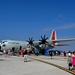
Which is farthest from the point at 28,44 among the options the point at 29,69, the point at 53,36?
the point at 29,69

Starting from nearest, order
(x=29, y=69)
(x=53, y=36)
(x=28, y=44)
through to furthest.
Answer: (x=29, y=69) < (x=28, y=44) < (x=53, y=36)

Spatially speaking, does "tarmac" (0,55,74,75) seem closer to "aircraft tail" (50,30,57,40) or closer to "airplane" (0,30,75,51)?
"airplane" (0,30,75,51)

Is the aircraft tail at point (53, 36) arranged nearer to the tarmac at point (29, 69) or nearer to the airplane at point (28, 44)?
the airplane at point (28, 44)

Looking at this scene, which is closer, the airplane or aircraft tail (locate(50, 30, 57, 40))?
the airplane

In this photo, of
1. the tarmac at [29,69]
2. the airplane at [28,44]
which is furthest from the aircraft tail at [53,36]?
the tarmac at [29,69]

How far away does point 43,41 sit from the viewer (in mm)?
50875

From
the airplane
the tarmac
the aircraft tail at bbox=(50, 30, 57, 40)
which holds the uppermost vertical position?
the aircraft tail at bbox=(50, 30, 57, 40)

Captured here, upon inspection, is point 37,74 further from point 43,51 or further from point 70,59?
point 43,51

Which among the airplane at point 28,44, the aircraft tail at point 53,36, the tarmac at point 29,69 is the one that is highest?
the aircraft tail at point 53,36

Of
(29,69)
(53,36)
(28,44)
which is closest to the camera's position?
(29,69)

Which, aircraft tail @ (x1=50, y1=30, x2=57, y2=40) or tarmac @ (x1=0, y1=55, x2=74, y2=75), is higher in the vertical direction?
aircraft tail @ (x1=50, y1=30, x2=57, y2=40)

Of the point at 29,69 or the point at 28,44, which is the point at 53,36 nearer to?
the point at 28,44

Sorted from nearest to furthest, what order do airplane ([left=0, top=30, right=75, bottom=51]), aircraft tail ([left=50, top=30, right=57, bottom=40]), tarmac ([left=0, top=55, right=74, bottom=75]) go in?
tarmac ([left=0, top=55, right=74, bottom=75])
airplane ([left=0, top=30, right=75, bottom=51])
aircraft tail ([left=50, top=30, right=57, bottom=40])

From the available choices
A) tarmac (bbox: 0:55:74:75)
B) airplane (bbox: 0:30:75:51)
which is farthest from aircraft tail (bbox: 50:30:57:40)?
tarmac (bbox: 0:55:74:75)
